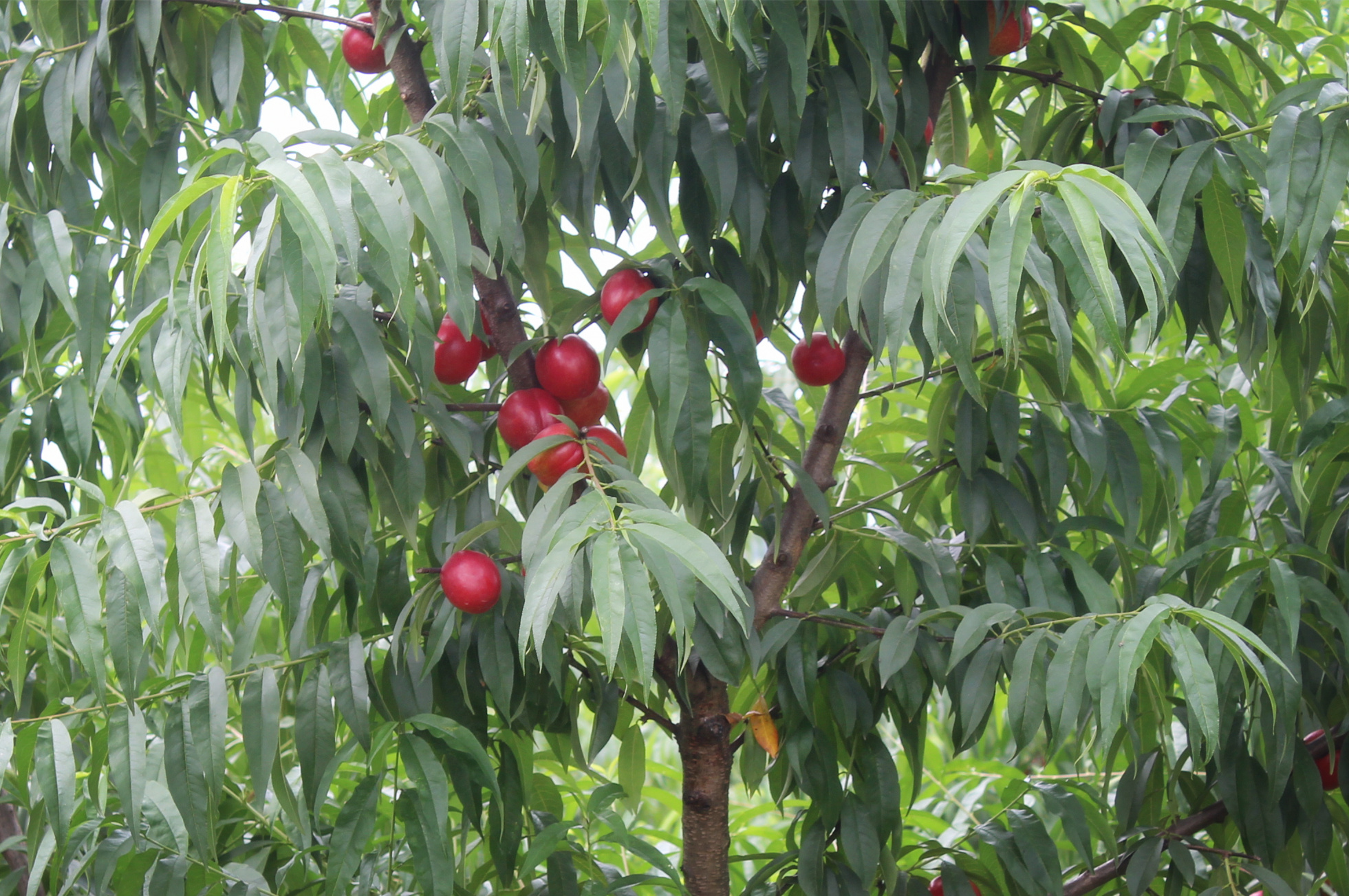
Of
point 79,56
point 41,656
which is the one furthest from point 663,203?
point 41,656

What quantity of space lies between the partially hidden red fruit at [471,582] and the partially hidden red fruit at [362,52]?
19.2 inches

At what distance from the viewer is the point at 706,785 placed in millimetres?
1150

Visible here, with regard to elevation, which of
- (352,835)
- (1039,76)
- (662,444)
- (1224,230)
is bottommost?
(352,835)

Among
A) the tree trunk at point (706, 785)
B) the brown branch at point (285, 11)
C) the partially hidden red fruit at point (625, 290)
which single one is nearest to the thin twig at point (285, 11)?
the brown branch at point (285, 11)

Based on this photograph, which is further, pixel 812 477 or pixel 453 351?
pixel 812 477

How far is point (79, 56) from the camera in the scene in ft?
3.38

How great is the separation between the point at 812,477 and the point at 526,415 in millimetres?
315

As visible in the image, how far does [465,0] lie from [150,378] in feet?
1.58

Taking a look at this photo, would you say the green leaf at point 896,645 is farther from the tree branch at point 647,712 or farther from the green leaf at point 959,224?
the green leaf at point 959,224

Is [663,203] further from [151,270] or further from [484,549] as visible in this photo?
[151,270]

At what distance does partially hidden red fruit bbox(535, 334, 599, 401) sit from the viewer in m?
1.00

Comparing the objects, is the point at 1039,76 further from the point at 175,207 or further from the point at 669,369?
the point at 175,207

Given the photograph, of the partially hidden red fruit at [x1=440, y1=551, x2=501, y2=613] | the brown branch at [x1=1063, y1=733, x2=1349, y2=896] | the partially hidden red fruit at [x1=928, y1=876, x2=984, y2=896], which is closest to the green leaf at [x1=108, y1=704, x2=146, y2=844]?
the partially hidden red fruit at [x1=440, y1=551, x2=501, y2=613]

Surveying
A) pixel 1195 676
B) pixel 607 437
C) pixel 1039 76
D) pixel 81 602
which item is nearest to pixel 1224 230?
pixel 1039 76
